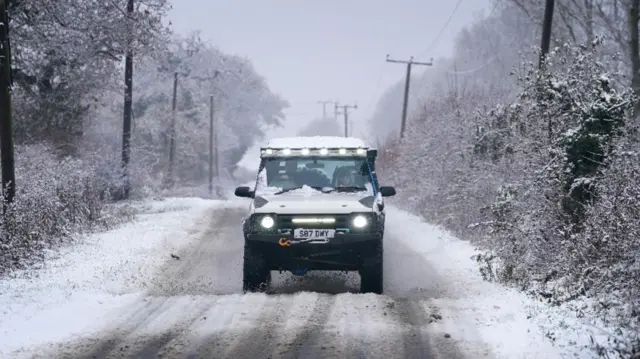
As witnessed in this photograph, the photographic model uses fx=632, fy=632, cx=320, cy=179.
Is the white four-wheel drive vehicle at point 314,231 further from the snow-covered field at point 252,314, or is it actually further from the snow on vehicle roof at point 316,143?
the snow on vehicle roof at point 316,143

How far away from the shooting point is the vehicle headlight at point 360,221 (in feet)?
28.2

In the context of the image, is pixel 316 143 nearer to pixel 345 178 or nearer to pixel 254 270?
pixel 345 178

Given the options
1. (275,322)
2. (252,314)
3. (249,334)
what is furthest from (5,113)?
(249,334)

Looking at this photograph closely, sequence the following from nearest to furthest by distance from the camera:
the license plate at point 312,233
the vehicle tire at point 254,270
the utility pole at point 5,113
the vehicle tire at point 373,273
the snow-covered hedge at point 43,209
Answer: the license plate at point 312,233
the vehicle tire at point 373,273
the vehicle tire at point 254,270
the snow-covered hedge at point 43,209
the utility pole at point 5,113

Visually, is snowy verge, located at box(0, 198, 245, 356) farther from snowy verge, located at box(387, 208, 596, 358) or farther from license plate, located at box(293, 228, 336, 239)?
snowy verge, located at box(387, 208, 596, 358)

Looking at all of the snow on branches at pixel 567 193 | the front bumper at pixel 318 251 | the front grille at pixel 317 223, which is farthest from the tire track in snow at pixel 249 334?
the snow on branches at pixel 567 193

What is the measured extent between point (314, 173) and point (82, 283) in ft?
12.6

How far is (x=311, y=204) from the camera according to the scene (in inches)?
343

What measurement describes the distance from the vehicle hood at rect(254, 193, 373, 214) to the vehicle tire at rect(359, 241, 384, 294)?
680mm

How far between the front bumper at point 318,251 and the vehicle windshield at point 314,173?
111cm

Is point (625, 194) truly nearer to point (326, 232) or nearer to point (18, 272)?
point (326, 232)

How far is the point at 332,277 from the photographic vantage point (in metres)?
10.4

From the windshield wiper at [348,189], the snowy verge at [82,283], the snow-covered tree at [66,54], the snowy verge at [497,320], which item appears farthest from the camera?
the snow-covered tree at [66,54]

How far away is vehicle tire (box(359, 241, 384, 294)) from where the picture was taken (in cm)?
873
